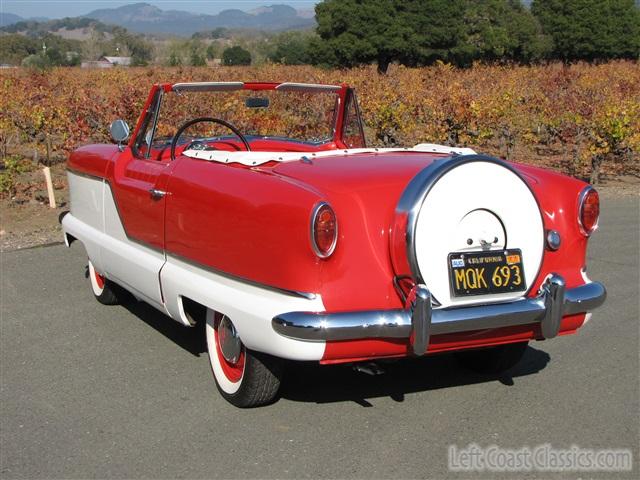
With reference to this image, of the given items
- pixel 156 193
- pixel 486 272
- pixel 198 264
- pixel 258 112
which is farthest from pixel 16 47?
pixel 486 272

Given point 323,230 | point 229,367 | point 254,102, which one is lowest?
point 229,367

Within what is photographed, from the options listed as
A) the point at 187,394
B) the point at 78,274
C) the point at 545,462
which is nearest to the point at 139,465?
the point at 187,394

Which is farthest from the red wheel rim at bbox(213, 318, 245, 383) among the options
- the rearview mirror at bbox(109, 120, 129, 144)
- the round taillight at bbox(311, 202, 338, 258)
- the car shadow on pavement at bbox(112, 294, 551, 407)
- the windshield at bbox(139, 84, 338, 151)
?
the rearview mirror at bbox(109, 120, 129, 144)

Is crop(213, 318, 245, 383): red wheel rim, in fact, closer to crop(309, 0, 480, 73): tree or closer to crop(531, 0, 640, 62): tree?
crop(309, 0, 480, 73): tree

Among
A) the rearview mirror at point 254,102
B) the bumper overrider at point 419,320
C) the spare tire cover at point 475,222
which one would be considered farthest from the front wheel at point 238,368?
the rearview mirror at point 254,102

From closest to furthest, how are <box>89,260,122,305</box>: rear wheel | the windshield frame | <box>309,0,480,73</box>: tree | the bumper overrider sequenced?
the bumper overrider → the windshield frame → <box>89,260,122,305</box>: rear wheel → <box>309,0,480,73</box>: tree

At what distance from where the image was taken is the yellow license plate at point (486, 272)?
3607 millimetres

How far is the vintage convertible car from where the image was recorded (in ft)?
11.6

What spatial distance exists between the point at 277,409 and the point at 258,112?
280 centimetres

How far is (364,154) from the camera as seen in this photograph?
4527 millimetres

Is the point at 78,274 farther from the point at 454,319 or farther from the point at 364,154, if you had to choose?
the point at 454,319

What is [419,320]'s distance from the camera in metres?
3.46

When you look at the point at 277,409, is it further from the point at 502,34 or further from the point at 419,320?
the point at 502,34

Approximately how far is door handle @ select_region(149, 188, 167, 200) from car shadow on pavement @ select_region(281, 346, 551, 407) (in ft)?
3.89
